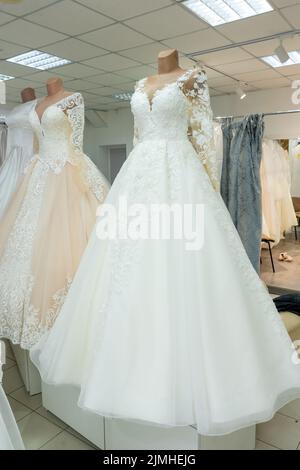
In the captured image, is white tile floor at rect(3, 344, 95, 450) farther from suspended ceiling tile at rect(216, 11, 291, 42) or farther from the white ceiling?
suspended ceiling tile at rect(216, 11, 291, 42)

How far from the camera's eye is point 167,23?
3049mm

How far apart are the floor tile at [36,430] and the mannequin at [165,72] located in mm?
1621

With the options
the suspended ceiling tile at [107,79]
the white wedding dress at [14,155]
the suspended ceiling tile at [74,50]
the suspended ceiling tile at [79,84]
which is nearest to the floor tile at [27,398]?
the white wedding dress at [14,155]

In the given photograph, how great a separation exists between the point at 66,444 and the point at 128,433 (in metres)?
0.42

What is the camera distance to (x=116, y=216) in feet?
4.99

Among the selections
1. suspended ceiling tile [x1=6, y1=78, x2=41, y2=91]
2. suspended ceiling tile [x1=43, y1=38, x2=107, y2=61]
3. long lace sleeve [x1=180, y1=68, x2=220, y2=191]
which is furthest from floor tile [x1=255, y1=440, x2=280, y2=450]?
suspended ceiling tile [x1=6, y1=78, x2=41, y2=91]

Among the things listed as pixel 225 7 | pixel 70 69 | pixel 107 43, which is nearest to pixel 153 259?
pixel 225 7

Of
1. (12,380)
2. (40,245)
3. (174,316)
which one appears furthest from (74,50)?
(174,316)

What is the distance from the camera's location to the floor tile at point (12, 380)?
214 centimetres

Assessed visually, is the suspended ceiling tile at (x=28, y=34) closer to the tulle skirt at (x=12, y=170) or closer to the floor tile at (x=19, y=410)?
the tulle skirt at (x=12, y=170)

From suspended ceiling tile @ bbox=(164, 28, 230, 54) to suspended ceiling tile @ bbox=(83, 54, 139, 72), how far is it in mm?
675

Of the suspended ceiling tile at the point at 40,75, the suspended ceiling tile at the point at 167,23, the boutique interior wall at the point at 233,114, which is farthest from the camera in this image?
the suspended ceiling tile at the point at 40,75

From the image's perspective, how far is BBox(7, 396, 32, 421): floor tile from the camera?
1865mm

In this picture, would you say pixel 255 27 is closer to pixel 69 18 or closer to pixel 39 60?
pixel 69 18
